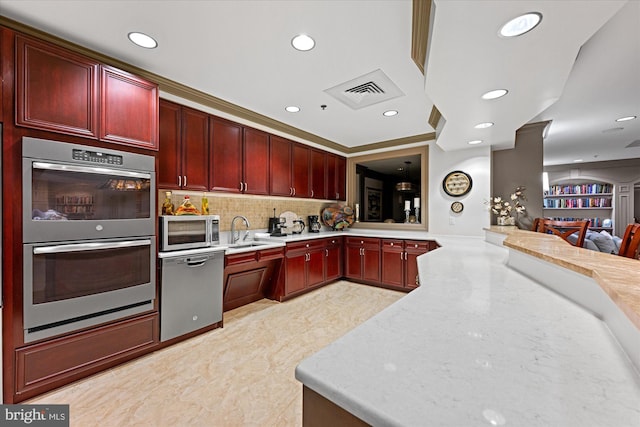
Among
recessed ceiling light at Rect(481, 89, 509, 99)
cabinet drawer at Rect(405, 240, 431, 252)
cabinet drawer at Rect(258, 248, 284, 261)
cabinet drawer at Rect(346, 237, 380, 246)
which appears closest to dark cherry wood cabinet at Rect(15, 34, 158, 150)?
cabinet drawer at Rect(258, 248, 284, 261)

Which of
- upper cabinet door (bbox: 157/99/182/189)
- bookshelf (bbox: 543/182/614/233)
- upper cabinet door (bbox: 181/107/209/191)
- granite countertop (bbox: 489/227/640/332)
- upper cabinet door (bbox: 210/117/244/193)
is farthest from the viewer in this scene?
bookshelf (bbox: 543/182/614/233)

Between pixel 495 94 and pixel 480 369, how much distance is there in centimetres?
220

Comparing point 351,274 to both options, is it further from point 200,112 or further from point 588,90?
point 588,90

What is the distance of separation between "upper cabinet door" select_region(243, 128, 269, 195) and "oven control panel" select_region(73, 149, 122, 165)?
1.45 m

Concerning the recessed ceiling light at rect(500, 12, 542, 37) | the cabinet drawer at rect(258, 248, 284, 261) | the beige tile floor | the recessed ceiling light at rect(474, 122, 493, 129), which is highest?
the recessed ceiling light at rect(474, 122, 493, 129)

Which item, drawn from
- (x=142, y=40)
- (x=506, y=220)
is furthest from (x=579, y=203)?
(x=142, y=40)

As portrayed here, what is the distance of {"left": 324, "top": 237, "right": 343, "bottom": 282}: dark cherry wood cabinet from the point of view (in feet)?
14.0

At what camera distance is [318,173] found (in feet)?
14.9

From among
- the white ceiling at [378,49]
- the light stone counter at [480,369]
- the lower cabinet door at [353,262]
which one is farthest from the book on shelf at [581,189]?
the light stone counter at [480,369]

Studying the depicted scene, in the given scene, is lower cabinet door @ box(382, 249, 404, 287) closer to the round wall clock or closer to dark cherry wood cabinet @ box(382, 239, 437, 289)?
dark cherry wood cabinet @ box(382, 239, 437, 289)

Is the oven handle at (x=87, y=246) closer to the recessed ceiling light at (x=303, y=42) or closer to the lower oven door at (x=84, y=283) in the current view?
the lower oven door at (x=84, y=283)

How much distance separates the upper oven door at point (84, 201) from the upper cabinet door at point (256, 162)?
128cm

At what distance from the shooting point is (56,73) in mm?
1790

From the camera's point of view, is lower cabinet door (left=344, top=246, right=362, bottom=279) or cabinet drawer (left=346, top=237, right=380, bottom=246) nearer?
cabinet drawer (left=346, top=237, right=380, bottom=246)
